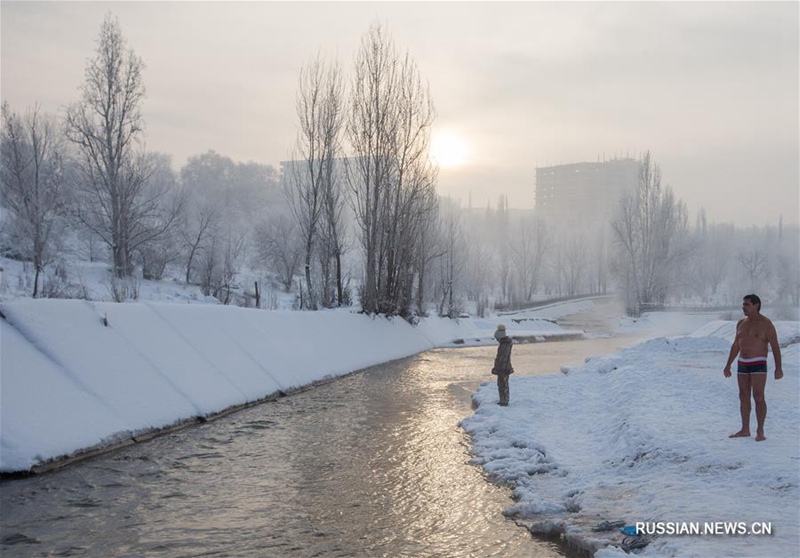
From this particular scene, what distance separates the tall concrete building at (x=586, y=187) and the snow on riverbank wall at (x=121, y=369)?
14575 centimetres

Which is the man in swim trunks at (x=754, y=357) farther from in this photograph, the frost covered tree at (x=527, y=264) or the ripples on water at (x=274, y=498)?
the frost covered tree at (x=527, y=264)

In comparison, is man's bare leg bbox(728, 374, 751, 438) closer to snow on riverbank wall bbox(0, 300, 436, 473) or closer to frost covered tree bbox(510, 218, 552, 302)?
snow on riverbank wall bbox(0, 300, 436, 473)

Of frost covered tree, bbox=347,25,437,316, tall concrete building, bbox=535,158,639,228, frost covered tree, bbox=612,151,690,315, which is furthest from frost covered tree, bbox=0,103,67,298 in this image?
tall concrete building, bbox=535,158,639,228

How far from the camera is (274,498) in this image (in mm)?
6012

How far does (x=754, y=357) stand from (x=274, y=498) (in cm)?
548

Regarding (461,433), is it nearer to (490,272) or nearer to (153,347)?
(153,347)

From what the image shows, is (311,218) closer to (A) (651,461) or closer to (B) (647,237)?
(A) (651,461)

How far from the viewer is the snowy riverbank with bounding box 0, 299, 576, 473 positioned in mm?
6727

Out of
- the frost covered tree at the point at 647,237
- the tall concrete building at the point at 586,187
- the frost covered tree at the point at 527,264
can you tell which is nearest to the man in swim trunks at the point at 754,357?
the frost covered tree at the point at 647,237

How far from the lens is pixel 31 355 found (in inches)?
288

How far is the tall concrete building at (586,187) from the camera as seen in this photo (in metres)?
155

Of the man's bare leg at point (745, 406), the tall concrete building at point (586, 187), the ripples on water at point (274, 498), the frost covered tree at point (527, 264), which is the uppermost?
the tall concrete building at point (586, 187)

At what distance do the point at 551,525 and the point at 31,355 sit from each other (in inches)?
246

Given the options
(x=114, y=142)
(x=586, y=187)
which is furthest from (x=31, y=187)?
(x=586, y=187)
